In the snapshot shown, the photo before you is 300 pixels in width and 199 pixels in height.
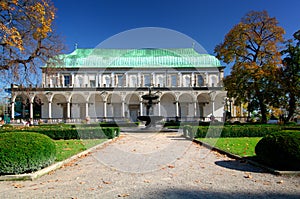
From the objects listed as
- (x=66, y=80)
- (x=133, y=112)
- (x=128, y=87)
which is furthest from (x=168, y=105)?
(x=66, y=80)

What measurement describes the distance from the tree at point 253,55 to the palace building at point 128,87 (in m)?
17.6

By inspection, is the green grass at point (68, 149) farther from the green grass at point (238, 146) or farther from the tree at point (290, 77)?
the tree at point (290, 77)

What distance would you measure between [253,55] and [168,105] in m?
23.1

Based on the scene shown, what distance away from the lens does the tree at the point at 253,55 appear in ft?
75.8

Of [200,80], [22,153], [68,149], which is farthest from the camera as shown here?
[200,80]

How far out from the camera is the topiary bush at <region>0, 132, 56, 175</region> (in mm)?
6113

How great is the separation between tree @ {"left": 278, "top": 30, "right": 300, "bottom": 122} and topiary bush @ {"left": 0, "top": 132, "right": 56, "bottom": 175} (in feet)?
73.5

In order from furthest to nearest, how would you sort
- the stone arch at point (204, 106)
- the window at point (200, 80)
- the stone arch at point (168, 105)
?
the window at point (200, 80) → the stone arch at point (204, 106) → the stone arch at point (168, 105)

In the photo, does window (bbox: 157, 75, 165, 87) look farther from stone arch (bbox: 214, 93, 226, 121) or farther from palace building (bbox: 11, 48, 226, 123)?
stone arch (bbox: 214, 93, 226, 121)

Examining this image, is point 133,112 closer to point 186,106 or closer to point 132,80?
point 132,80

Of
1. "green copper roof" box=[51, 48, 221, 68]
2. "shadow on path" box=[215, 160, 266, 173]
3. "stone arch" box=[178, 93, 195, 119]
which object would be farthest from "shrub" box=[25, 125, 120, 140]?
"green copper roof" box=[51, 48, 221, 68]

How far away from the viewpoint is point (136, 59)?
49.9 meters

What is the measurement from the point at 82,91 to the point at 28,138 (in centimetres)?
3761

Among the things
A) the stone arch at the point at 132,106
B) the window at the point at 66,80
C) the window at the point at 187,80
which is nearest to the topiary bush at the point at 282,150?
the stone arch at the point at 132,106
